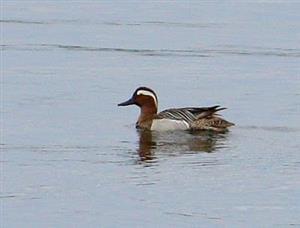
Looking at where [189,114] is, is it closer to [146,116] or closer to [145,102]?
[146,116]

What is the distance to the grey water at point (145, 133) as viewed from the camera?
10.5 m

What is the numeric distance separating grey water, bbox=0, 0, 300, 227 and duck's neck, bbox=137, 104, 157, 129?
0.16 metres

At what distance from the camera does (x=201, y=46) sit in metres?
25.7

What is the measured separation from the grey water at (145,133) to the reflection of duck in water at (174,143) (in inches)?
0.8

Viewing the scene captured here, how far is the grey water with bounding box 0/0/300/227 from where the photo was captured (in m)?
10.5

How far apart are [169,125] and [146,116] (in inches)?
19.8

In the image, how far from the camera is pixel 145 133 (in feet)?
52.6

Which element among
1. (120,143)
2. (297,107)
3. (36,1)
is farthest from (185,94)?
(36,1)

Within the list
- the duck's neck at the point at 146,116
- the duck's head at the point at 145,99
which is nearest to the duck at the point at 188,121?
the duck's neck at the point at 146,116

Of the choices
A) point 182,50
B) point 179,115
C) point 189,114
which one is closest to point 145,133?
point 179,115

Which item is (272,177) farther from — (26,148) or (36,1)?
(36,1)

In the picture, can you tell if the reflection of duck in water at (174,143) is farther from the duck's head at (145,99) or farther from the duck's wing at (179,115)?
the duck's head at (145,99)

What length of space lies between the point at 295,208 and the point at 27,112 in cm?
689

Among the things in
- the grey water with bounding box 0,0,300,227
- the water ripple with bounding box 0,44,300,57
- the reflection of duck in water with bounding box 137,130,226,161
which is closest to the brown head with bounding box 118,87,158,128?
the grey water with bounding box 0,0,300,227
